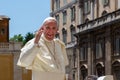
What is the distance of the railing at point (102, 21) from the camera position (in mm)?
43953

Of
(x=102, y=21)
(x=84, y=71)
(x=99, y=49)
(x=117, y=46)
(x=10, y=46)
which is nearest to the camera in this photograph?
(x=117, y=46)

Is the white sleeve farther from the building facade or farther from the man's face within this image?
the building facade

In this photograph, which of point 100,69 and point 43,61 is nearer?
point 43,61

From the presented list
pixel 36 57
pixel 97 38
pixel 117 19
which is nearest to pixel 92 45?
pixel 97 38

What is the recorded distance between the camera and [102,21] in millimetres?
46594

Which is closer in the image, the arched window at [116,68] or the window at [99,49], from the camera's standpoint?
the arched window at [116,68]

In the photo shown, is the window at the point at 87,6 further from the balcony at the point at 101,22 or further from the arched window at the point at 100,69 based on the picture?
the arched window at the point at 100,69

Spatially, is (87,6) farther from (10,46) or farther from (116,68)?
(116,68)

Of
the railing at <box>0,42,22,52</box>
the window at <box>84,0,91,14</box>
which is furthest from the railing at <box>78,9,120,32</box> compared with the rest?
the railing at <box>0,42,22,52</box>

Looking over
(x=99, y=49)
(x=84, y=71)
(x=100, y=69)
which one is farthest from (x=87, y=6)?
(x=100, y=69)

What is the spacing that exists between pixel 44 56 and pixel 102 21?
41.2m

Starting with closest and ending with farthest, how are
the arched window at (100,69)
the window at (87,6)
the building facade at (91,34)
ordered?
1. the building facade at (91,34)
2. the arched window at (100,69)
3. the window at (87,6)

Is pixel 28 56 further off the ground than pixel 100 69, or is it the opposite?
pixel 100 69

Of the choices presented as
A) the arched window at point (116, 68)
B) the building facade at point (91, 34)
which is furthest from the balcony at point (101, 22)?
the arched window at point (116, 68)
